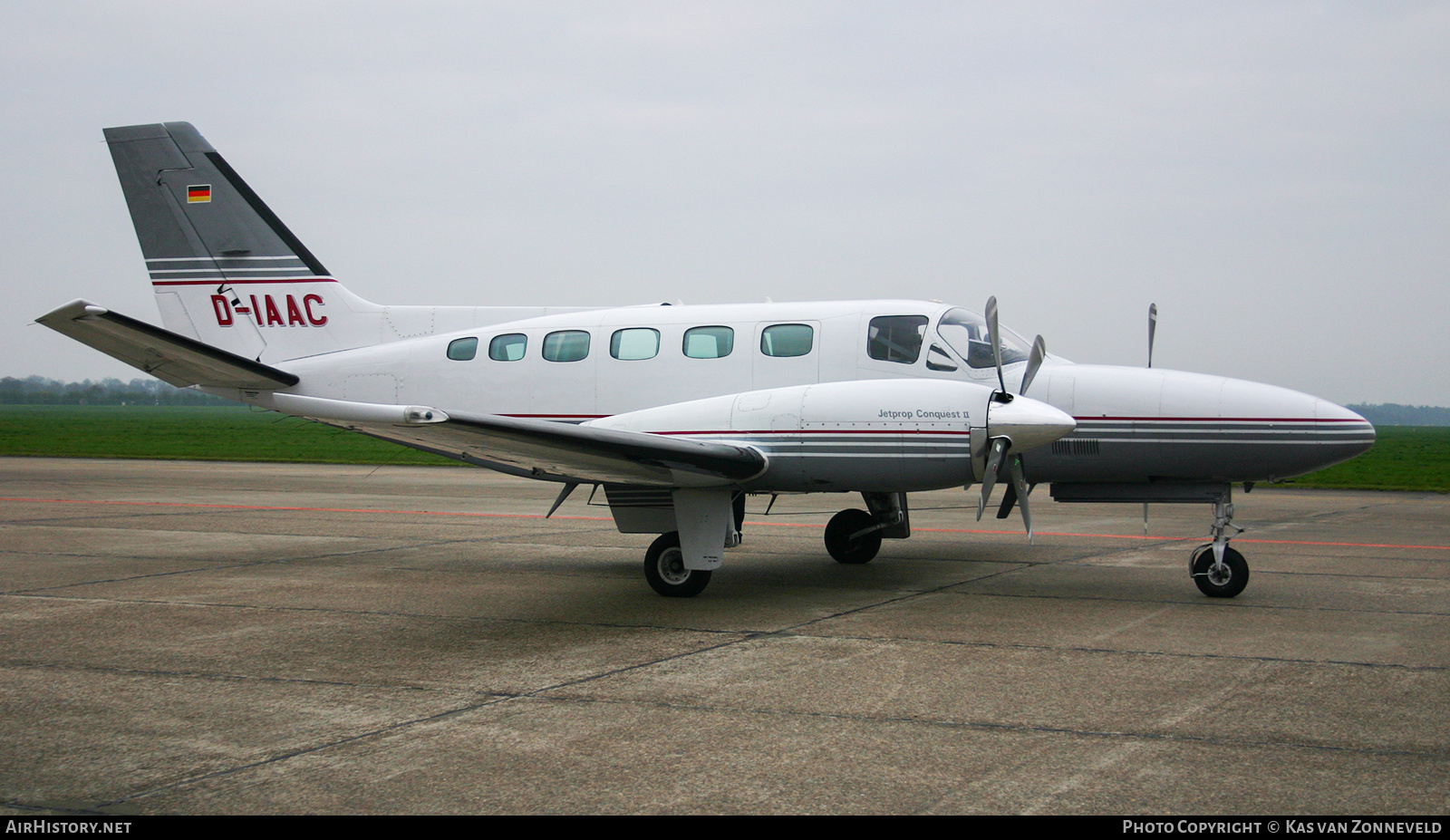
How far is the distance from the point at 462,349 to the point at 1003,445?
19.2 ft

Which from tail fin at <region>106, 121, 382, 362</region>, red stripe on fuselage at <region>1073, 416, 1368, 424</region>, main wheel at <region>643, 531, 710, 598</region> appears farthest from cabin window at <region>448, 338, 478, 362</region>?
red stripe on fuselage at <region>1073, 416, 1368, 424</region>

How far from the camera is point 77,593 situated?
9.50 meters

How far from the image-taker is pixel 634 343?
10.9 metres

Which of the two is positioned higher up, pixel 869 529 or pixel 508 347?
pixel 508 347

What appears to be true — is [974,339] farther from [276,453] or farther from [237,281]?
[276,453]

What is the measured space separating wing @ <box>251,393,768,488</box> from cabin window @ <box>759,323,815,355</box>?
154cm

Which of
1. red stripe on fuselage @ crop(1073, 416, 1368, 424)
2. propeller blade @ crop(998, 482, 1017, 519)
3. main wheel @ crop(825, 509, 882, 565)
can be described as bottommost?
main wheel @ crop(825, 509, 882, 565)

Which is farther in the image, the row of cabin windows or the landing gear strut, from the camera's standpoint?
the row of cabin windows

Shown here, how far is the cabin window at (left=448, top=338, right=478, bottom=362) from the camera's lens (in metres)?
11.4

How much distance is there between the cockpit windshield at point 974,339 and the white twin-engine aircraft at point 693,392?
2cm

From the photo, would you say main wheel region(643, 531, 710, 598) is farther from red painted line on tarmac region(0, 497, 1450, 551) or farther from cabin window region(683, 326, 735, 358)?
red painted line on tarmac region(0, 497, 1450, 551)

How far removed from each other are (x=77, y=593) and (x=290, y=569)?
6.89ft

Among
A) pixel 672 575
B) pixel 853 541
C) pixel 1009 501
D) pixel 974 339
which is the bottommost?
pixel 853 541

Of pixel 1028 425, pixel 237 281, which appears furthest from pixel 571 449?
pixel 237 281
